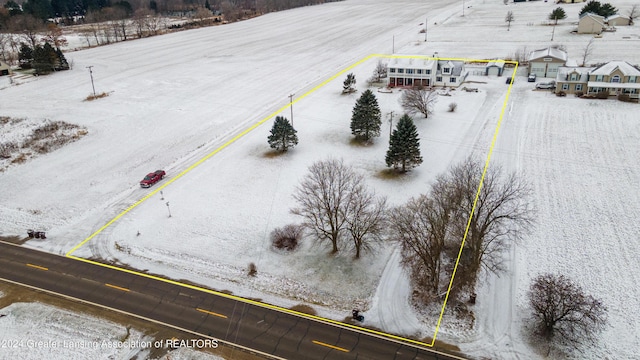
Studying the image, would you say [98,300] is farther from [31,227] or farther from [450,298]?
[450,298]

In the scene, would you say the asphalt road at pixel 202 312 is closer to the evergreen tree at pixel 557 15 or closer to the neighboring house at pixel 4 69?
the neighboring house at pixel 4 69

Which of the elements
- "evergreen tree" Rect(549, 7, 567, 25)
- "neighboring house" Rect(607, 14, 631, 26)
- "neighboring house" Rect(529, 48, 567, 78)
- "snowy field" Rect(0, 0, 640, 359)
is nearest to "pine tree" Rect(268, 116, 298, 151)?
"snowy field" Rect(0, 0, 640, 359)

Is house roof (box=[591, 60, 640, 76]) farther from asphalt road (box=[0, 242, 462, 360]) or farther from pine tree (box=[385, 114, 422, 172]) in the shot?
asphalt road (box=[0, 242, 462, 360])

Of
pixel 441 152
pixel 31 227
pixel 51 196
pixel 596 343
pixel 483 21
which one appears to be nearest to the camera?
pixel 596 343

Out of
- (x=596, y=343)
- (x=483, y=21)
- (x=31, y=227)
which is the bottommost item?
(x=596, y=343)

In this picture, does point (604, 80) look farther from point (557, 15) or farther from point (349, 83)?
point (557, 15)

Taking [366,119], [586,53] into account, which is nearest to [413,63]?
[366,119]

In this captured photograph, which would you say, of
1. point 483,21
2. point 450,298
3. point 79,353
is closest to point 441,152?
point 450,298
